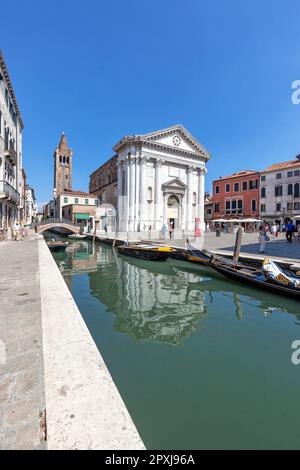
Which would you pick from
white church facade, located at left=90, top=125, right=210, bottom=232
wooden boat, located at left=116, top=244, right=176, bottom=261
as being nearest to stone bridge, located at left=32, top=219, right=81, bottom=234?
white church facade, located at left=90, top=125, right=210, bottom=232

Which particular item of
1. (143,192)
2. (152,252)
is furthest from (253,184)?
(152,252)

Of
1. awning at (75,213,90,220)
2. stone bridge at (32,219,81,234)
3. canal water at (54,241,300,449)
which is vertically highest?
awning at (75,213,90,220)

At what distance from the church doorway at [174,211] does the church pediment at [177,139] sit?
682 cm

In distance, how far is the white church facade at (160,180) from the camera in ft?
94.6

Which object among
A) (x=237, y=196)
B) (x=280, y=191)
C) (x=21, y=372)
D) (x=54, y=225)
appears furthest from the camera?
(x=237, y=196)

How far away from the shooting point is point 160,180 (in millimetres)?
30438

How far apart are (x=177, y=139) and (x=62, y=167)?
140 feet

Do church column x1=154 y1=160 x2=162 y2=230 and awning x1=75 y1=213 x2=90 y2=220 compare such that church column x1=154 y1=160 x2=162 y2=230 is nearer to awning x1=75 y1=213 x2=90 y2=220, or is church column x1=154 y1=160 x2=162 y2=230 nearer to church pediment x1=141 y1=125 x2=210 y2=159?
church pediment x1=141 y1=125 x2=210 y2=159

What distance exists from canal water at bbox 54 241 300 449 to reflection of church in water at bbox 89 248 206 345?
27 mm

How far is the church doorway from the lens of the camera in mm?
32312

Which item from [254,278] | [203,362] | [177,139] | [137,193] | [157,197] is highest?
[177,139]

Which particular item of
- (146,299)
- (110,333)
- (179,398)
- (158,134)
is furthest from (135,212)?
(179,398)

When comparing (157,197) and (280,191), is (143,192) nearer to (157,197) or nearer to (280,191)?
(157,197)

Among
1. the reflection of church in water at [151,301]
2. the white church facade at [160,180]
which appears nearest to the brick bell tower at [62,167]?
the white church facade at [160,180]
